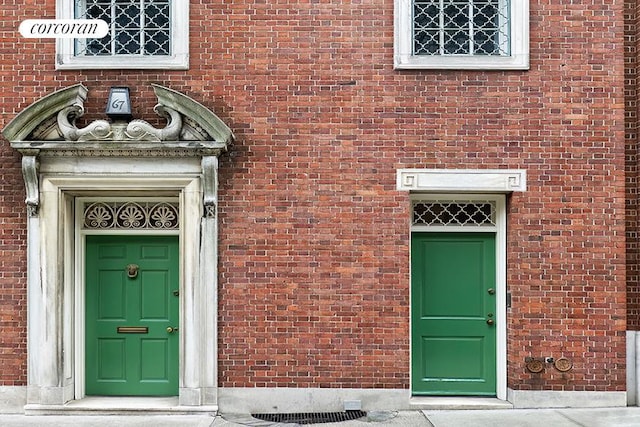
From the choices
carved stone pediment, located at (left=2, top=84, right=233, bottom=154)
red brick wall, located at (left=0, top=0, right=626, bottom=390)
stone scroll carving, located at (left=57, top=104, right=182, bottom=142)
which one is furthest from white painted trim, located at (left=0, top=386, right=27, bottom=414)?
stone scroll carving, located at (left=57, top=104, right=182, bottom=142)

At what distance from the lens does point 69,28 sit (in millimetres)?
8055

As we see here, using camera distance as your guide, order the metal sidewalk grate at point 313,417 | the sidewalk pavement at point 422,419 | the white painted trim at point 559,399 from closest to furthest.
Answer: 1. the sidewalk pavement at point 422,419
2. the metal sidewalk grate at point 313,417
3. the white painted trim at point 559,399

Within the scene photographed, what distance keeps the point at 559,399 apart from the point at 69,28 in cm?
733

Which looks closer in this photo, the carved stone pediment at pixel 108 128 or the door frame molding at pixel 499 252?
the carved stone pediment at pixel 108 128

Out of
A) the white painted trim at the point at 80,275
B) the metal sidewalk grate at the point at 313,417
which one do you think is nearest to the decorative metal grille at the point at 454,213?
the metal sidewalk grate at the point at 313,417

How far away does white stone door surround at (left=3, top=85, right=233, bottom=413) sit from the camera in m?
8.02

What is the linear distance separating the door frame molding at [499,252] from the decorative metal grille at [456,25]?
5.86 feet

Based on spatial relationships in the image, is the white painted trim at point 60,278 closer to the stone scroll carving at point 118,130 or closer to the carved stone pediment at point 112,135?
the carved stone pediment at point 112,135

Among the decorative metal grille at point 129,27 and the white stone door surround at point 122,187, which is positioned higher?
the decorative metal grille at point 129,27

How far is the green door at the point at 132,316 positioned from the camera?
8.56 m

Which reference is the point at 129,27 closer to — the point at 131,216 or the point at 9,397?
the point at 131,216

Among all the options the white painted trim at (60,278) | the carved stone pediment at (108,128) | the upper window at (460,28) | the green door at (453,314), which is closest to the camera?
the carved stone pediment at (108,128)

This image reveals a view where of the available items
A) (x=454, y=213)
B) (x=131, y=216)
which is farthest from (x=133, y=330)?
(x=454, y=213)

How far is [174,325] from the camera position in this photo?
8.55 meters
